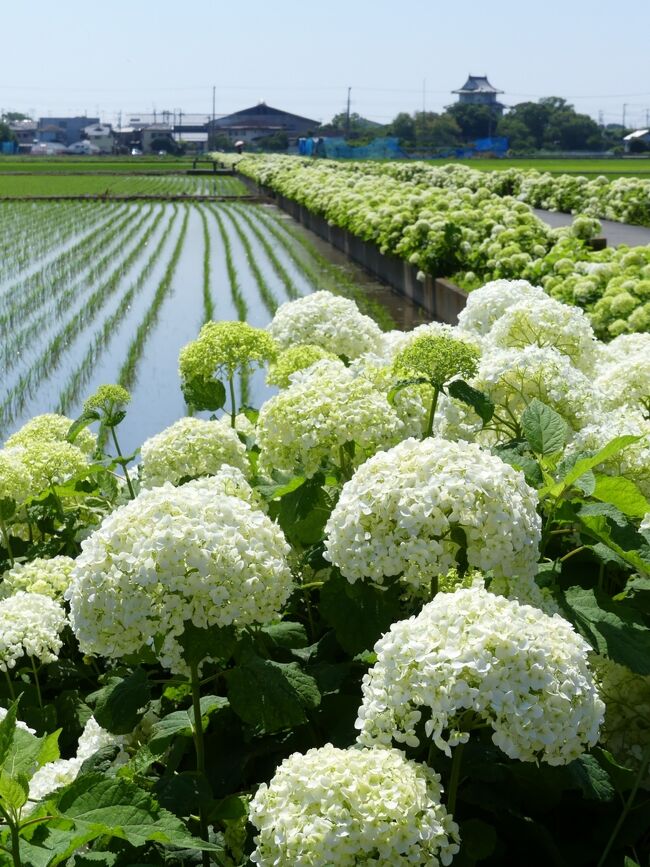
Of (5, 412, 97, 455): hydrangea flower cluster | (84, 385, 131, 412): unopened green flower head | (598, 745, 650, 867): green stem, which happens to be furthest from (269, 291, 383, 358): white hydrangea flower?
(598, 745, 650, 867): green stem

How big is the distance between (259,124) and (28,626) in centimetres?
14004

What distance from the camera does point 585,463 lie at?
1.96 m

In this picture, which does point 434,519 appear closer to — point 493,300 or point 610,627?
point 610,627

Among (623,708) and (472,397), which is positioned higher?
(472,397)

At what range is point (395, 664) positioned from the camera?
155cm

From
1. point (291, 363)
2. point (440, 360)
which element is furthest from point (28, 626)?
point (440, 360)

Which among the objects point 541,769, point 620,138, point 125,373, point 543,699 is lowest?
point 125,373

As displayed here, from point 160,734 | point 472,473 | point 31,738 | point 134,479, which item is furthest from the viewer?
point 134,479

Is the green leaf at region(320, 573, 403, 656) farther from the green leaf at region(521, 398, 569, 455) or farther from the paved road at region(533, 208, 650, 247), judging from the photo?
the paved road at region(533, 208, 650, 247)

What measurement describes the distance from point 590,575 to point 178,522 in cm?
100

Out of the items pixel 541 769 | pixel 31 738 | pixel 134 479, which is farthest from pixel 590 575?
pixel 134 479

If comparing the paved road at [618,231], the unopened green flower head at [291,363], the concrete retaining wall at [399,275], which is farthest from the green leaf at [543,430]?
the paved road at [618,231]

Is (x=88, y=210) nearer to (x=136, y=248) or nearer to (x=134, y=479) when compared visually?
(x=136, y=248)

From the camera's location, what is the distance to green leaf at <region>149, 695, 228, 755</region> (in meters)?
1.96
